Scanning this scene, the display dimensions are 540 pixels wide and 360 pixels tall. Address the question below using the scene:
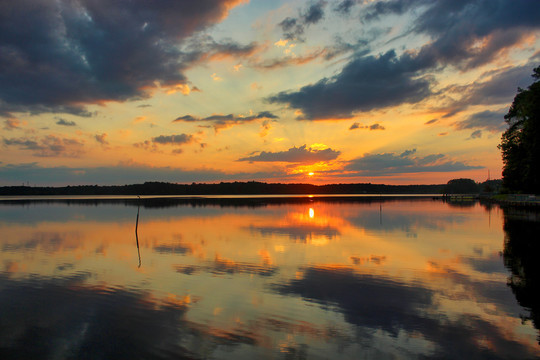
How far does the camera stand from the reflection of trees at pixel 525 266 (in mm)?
16312

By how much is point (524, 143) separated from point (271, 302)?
Result: 69.2 m

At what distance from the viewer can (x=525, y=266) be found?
23812 mm

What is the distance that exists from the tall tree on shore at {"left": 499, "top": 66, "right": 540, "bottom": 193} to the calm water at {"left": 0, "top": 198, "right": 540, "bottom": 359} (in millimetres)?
38912

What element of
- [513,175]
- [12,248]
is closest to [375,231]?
[12,248]

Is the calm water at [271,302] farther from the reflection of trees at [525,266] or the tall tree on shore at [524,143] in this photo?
the tall tree on shore at [524,143]

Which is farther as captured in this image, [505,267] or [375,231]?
[375,231]

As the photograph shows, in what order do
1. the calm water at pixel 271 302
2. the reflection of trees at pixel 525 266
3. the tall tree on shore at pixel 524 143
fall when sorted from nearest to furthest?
the calm water at pixel 271 302 < the reflection of trees at pixel 525 266 < the tall tree on shore at pixel 524 143

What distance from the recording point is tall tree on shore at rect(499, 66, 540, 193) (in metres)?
61.0

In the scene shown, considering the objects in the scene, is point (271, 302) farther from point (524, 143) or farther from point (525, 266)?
point (524, 143)

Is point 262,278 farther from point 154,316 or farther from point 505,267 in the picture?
point 505,267

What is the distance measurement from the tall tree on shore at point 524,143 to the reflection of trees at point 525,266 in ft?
89.2

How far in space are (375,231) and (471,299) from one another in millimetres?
28311

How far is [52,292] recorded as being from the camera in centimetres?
1842

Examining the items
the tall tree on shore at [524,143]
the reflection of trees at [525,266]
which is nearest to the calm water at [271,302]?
the reflection of trees at [525,266]
